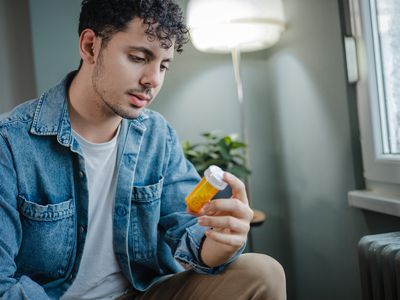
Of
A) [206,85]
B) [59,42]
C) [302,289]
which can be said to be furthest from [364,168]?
[59,42]

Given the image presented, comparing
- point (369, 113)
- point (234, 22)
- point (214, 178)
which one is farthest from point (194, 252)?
point (234, 22)

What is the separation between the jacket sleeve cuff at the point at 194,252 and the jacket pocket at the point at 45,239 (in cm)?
27

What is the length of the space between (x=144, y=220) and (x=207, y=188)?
0.35 metres

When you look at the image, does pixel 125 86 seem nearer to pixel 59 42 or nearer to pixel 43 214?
pixel 43 214

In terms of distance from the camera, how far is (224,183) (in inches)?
36.2

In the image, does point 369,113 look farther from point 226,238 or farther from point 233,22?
point 226,238

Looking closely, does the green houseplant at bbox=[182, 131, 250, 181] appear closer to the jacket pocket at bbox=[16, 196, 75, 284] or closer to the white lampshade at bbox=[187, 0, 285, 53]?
the white lampshade at bbox=[187, 0, 285, 53]

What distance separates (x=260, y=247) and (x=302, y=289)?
0.29 metres

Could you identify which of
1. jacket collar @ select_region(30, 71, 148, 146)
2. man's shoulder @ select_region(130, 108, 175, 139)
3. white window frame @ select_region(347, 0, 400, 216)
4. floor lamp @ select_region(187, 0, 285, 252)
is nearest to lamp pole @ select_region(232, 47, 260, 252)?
floor lamp @ select_region(187, 0, 285, 252)

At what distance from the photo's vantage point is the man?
1.00m

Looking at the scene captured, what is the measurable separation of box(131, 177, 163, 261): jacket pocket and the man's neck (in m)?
0.18

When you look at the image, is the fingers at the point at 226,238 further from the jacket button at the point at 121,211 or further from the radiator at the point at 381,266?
the radiator at the point at 381,266

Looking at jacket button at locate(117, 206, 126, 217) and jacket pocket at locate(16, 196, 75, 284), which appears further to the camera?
jacket button at locate(117, 206, 126, 217)

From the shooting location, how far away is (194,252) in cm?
106
